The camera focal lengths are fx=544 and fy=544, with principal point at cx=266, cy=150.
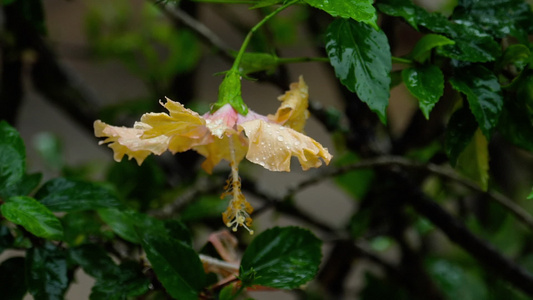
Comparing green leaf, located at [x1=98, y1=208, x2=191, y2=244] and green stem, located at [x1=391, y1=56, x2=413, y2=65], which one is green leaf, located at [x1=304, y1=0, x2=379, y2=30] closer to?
green stem, located at [x1=391, y1=56, x2=413, y2=65]

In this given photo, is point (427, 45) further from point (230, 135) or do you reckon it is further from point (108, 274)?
point (108, 274)

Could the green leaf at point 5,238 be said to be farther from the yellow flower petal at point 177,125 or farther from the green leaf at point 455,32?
the green leaf at point 455,32

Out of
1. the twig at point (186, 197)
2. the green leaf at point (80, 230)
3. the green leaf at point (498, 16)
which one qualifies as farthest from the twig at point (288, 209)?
the green leaf at point (498, 16)

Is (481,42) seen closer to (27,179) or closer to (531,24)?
(531,24)

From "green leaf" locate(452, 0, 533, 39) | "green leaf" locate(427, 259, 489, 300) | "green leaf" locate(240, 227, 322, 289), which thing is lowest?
"green leaf" locate(427, 259, 489, 300)

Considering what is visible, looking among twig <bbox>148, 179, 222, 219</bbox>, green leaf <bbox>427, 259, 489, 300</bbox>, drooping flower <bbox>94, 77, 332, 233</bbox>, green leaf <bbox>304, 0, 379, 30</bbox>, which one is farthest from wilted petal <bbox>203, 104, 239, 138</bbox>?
green leaf <bbox>427, 259, 489, 300</bbox>

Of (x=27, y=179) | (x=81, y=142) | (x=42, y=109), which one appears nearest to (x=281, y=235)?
(x=27, y=179)
